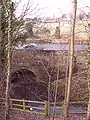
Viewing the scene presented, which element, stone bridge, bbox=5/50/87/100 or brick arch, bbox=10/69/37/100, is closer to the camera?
stone bridge, bbox=5/50/87/100

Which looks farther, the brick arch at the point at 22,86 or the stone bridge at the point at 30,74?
the brick arch at the point at 22,86

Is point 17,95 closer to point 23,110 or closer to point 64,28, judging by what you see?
point 23,110

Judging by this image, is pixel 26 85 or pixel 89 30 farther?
pixel 26 85

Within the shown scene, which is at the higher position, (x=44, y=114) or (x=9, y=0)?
(x=9, y=0)

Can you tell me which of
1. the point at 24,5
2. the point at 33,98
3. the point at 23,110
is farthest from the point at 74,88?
the point at 24,5

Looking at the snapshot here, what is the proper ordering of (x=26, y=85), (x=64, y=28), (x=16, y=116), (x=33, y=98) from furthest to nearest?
(x=26, y=85) < (x=33, y=98) < (x=16, y=116) < (x=64, y=28)

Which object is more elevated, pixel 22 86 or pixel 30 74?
pixel 30 74

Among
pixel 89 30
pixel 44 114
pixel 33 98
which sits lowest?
pixel 33 98

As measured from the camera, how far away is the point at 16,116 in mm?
14328

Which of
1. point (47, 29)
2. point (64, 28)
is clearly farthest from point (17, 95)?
point (64, 28)

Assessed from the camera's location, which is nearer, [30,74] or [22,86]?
[22,86]

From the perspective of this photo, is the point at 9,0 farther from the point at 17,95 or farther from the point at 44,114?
the point at 17,95

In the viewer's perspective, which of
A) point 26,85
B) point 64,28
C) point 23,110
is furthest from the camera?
point 26,85

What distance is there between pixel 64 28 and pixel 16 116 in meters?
4.69
